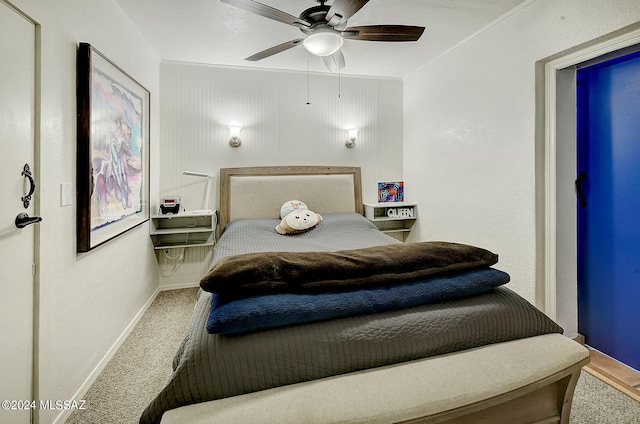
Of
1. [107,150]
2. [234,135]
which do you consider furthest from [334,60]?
[107,150]

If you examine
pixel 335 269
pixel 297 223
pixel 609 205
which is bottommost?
pixel 335 269

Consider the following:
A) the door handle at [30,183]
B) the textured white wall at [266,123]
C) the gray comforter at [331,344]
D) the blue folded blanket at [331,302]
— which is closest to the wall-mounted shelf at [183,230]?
the textured white wall at [266,123]

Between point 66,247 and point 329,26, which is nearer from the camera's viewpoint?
point 66,247

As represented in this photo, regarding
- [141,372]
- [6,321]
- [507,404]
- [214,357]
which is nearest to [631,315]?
[507,404]

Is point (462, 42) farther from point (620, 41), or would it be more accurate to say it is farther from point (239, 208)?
point (239, 208)

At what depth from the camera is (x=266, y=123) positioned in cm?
354

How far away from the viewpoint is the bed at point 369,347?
93cm

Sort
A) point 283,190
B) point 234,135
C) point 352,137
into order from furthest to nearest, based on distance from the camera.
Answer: point 352,137, point 283,190, point 234,135

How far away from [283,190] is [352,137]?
1.09 m

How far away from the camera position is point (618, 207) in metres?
2.06

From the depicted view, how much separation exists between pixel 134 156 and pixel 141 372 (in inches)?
63.1

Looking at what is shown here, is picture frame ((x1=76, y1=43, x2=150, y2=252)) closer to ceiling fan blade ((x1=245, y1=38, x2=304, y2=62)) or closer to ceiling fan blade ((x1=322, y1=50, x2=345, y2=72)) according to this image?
ceiling fan blade ((x1=245, y1=38, x2=304, y2=62))

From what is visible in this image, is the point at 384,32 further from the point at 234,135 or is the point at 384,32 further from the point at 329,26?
the point at 234,135

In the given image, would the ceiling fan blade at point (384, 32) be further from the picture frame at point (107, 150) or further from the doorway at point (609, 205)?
the picture frame at point (107, 150)
